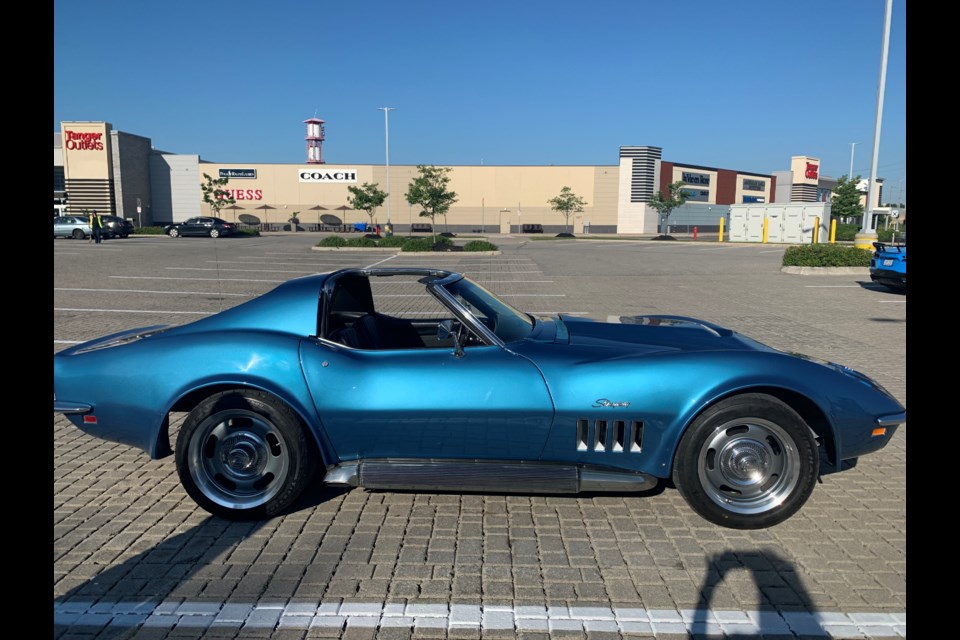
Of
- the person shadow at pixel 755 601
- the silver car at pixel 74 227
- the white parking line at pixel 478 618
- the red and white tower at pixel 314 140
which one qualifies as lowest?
the white parking line at pixel 478 618

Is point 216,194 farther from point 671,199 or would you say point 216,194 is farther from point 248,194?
point 671,199

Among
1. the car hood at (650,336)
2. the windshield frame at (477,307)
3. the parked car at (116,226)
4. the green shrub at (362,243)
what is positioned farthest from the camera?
the parked car at (116,226)

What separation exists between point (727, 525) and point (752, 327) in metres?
7.21

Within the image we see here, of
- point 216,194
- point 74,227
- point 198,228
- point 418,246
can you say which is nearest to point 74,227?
point 74,227

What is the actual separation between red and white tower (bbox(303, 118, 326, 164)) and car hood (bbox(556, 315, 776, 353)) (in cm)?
7318

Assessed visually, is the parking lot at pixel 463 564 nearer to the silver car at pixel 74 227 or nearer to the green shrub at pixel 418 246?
the green shrub at pixel 418 246

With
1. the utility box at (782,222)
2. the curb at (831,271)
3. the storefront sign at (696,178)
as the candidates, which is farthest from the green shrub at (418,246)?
the storefront sign at (696,178)

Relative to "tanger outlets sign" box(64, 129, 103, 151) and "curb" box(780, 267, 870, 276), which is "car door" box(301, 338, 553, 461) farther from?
"tanger outlets sign" box(64, 129, 103, 151)

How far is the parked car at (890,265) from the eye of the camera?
13.5 meters

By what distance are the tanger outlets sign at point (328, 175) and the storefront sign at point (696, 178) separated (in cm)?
3449

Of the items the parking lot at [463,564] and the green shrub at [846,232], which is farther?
the green shrub at [846,232]

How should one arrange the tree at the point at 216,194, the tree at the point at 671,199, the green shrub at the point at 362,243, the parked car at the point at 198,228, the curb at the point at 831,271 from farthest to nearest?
the tree at the point at 216,194
the tree at the point at 671,199
the parked car at the point at 198,228
the green shrub at the point at 362,243
the curb at the point at 831,271
